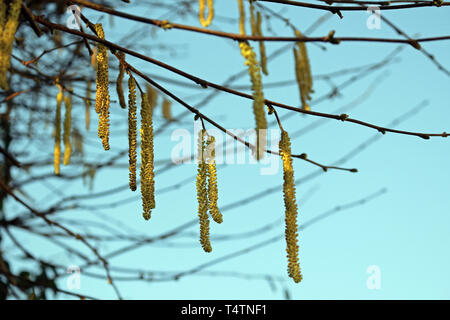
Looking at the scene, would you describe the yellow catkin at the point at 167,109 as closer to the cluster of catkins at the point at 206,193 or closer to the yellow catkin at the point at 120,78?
the yellow catkin at the point at 120,78

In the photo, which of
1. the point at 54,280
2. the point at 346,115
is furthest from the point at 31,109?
the point at 346,115

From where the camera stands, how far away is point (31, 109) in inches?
130

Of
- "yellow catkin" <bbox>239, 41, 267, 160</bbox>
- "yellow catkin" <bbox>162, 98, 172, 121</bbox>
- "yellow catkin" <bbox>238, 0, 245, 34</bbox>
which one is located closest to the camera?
"yellow catkin" <bbox>239, 41, 267, 160</bbox>

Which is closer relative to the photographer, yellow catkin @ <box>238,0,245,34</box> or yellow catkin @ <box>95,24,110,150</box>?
yellow catkin @ <box>95,24,110,150</box>

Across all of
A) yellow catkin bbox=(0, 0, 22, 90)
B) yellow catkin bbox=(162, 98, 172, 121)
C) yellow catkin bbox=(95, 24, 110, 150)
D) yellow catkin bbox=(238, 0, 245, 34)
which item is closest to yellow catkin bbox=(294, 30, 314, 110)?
yellow catkin bbox=(238, 0, 245, 34)

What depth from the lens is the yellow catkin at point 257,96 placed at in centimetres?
82

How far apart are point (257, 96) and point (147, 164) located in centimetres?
41

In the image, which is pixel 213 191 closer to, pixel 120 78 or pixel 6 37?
pixel 120 78

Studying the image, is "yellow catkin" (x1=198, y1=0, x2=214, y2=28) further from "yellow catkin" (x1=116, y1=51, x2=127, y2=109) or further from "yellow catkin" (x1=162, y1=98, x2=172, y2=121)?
"yellow catkin" (x1=162, y1=98, x2=172, y2=121)

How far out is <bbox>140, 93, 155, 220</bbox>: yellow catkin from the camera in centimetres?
113

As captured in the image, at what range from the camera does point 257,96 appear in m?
0.83

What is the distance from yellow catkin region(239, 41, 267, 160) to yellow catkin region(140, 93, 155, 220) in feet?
1.26
